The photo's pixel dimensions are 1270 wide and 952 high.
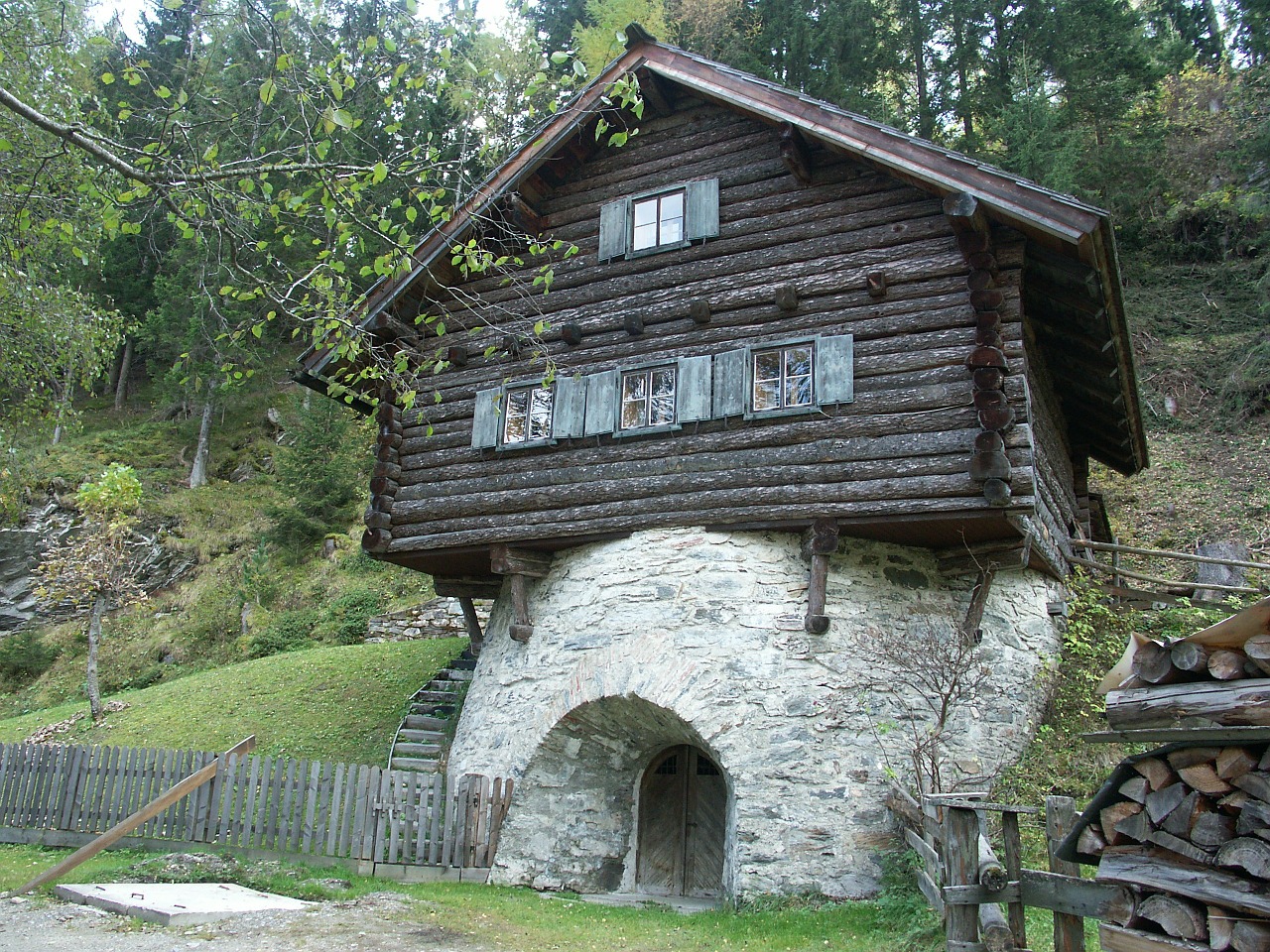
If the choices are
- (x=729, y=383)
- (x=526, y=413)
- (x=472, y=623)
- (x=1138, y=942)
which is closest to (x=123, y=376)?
(x=472, y=623)

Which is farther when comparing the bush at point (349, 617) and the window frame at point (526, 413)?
the bush at point (349, 617)

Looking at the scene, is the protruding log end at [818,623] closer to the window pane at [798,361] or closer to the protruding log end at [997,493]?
the protruding log end at [997,493]

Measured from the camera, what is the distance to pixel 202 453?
111 ft

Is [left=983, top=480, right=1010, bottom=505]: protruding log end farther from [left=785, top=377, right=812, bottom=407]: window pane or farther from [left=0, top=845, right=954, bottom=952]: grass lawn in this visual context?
[left=0, top=845, right=954, bottom=952]: grass lawn

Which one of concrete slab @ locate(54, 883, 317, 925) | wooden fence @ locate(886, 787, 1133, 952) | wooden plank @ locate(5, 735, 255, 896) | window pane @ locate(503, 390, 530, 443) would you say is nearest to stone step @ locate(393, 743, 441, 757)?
wooden plank @ locate(5, 735, 255, 896)

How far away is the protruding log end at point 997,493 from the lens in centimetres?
1038

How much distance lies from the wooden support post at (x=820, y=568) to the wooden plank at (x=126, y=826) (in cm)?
673

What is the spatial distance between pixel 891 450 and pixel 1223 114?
947 inches

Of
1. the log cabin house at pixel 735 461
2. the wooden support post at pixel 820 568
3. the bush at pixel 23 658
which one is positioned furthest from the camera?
the bush at pixel 23 658

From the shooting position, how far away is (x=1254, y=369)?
23.3m

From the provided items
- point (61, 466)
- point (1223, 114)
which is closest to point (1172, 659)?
point (1223, 114)

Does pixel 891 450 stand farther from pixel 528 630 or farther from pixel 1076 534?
pixel 1076 534

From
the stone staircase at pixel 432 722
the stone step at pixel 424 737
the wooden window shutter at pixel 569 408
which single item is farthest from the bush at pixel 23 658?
the wooden window shutter at pixel 569 408

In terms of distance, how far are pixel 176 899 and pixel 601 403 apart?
7.58 m
